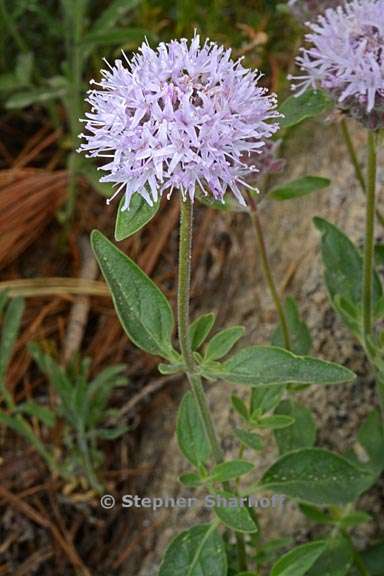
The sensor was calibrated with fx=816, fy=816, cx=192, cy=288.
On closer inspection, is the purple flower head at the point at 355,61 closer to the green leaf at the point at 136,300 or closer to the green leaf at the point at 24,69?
the green leaf at the point at 136,300

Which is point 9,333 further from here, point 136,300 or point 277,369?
point 277,369

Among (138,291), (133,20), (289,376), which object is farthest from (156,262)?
(289,376)

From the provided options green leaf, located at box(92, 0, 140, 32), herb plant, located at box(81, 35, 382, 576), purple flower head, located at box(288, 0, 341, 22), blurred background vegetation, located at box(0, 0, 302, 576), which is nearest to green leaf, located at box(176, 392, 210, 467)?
herb plant, located at box(81, 35, 382, 576)

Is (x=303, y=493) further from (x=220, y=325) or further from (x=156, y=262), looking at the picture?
(x=156, y=262)

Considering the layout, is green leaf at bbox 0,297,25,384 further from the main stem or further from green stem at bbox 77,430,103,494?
the main stem

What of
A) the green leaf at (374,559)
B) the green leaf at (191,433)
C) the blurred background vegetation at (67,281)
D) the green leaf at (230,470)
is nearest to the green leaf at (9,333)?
the blurred background vegetation at (67,281)

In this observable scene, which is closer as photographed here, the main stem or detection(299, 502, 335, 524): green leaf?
the main stem
